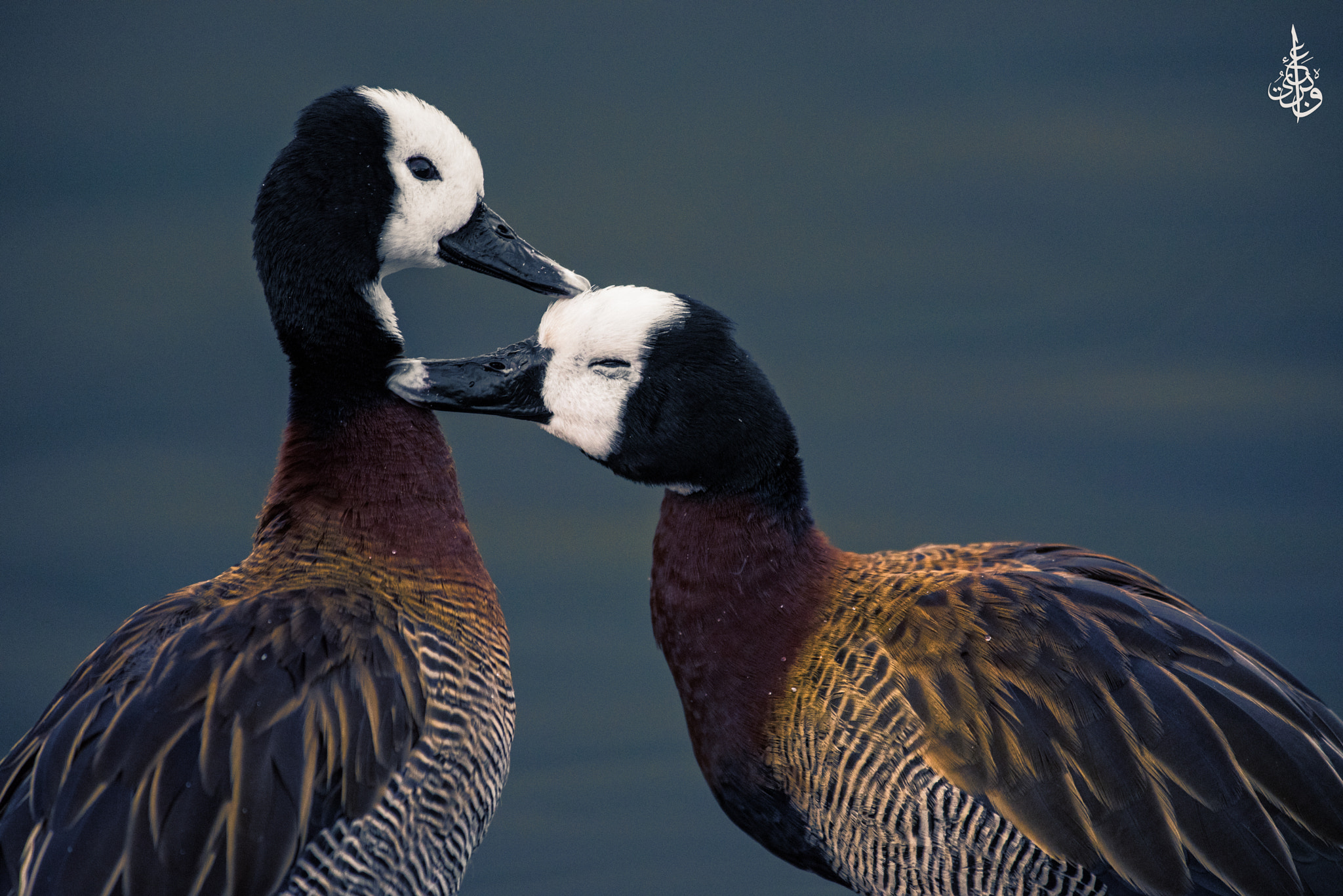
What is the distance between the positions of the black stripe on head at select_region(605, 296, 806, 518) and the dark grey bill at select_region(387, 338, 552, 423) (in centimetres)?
15

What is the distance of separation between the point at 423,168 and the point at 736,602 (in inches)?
29.1

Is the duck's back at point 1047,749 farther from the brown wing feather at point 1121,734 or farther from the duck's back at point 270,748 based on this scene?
the duck's back at point 270,748

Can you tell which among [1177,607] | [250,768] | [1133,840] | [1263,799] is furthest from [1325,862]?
[250,768]

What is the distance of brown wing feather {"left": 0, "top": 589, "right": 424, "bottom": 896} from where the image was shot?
153 centimetres

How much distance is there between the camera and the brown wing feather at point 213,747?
153 centimetres

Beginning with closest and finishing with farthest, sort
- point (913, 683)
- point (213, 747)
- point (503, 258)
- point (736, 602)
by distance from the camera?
point (213, 747) < point (913, 683) < point (736, 602) < point (503, 258)

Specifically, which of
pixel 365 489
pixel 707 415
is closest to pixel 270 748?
pixel 365 489

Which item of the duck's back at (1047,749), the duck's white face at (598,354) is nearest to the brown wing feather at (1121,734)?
the duck's back at (1047,749)

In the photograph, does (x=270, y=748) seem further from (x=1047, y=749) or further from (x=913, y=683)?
(x=1047, y=749)

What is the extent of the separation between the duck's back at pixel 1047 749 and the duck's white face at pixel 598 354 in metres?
0.41

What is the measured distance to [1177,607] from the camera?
1.88 meters

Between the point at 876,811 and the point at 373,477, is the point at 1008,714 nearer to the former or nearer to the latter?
the point at 876,811

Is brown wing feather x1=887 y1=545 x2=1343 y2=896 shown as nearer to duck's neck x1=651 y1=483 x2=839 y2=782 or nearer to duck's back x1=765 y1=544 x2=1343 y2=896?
duck's back x1=765 y1=544 x2=1343 y2=896

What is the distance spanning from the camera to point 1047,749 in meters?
1.66
